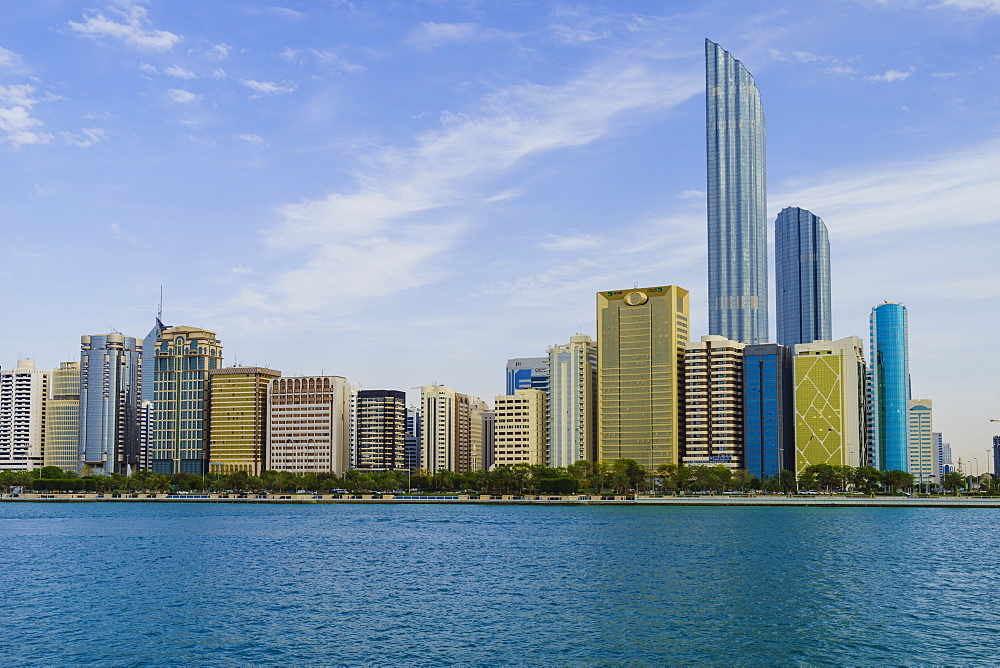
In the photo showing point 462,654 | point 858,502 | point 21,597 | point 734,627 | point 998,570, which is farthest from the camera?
point 858,502

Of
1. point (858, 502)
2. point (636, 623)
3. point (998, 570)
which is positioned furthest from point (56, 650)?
point (858, 502)

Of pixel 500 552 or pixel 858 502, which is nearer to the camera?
pixel 500 552

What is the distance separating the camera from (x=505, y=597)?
65125 mm

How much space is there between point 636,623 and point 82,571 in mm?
46955

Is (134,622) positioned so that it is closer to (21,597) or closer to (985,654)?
(21,597)

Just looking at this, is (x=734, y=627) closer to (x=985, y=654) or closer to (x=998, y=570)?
(x=985, y=654)

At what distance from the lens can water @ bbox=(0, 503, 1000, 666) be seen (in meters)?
49.0

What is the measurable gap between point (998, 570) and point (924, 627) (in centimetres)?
2994

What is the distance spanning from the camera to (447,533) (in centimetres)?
11962

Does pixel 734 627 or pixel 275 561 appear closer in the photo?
pixel 734 627

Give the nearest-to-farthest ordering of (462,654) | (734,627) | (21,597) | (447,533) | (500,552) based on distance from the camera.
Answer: (462,654) → (734,627) → (21,597) → (500,552) → (447,533)

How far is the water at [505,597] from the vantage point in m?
49.0

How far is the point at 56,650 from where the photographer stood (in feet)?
162

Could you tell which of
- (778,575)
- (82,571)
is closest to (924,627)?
(778,575)
